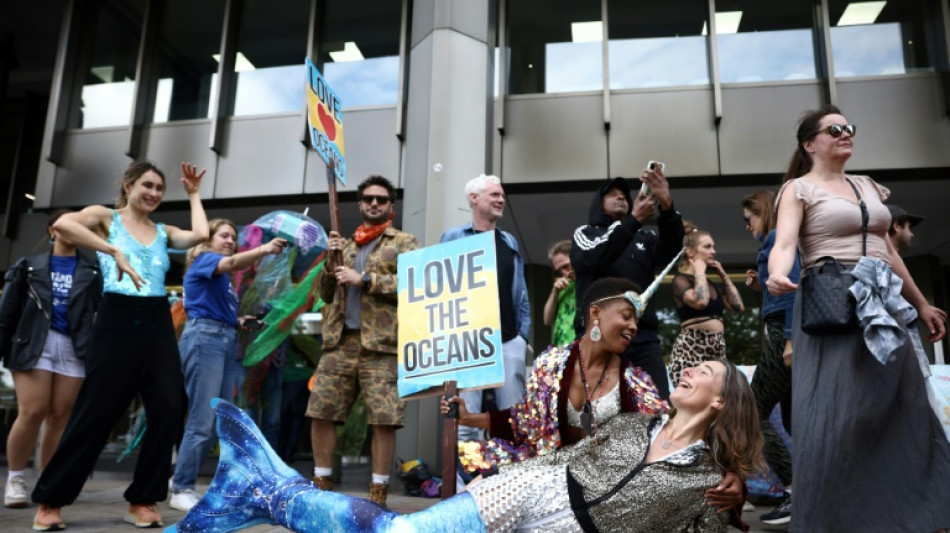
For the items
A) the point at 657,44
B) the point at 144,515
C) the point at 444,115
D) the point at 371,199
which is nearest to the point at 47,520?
the point at 144,515

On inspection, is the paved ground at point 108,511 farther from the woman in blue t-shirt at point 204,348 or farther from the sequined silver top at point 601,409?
the sequined silver top at point 601,409

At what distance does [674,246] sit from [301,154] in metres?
7.45

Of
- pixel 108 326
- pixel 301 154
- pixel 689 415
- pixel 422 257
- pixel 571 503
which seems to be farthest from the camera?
pixel 301 154

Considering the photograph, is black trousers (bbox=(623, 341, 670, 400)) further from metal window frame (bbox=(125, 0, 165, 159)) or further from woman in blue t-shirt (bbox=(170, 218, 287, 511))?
metal window frame (bbox=(125, 0, 165, 159))

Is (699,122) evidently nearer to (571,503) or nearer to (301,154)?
(301,154)

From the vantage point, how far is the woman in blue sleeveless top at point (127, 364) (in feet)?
12.1

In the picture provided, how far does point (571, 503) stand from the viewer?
7.85ft

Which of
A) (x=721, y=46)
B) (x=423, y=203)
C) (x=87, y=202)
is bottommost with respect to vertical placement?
(x=423, y=203)

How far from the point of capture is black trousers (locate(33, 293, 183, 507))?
12.1ft

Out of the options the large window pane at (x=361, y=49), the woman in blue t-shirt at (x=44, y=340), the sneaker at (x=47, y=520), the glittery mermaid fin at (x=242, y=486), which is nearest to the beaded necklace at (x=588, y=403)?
the glittery mermaid fin at (x=242, y=486)

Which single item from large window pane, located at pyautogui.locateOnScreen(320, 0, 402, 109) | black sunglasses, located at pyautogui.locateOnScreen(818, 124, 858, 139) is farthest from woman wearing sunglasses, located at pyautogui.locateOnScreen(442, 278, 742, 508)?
large window pane, located at pyautogui.locateOnScreen(320, 0, 402, 109)

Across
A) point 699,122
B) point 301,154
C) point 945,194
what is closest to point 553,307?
point 699,122

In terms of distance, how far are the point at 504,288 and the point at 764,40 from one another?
288 inches

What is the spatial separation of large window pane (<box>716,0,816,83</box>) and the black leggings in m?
6.59
